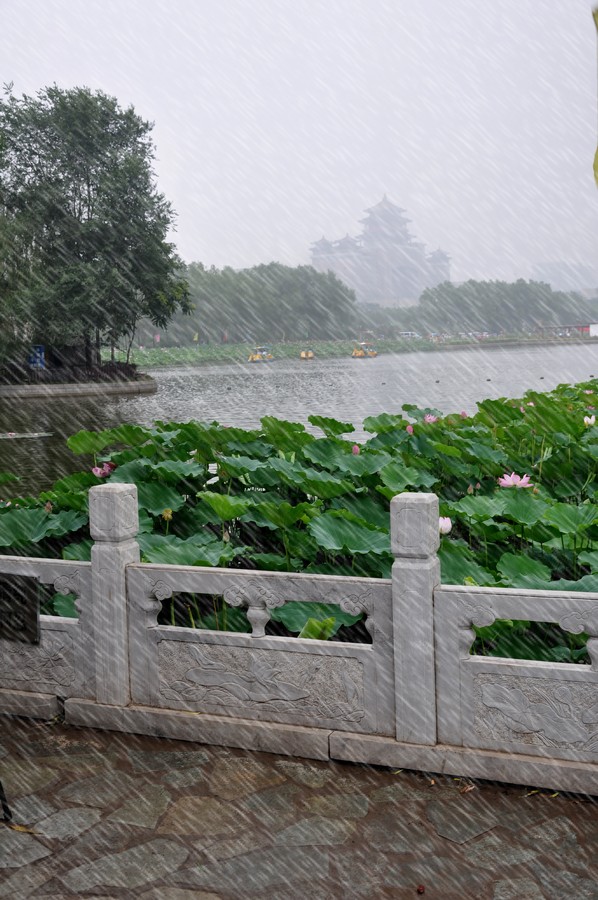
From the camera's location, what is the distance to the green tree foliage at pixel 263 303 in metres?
87.4

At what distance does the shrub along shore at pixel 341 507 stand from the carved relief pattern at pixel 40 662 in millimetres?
339

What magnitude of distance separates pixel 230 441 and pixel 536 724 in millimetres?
3346

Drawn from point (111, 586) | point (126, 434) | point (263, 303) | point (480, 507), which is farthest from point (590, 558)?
point (263, 303)

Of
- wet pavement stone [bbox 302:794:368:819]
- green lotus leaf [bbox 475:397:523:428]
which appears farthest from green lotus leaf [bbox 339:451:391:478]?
green lotus leaf [bbox 475:397:523:428]

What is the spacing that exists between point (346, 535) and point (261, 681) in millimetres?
713

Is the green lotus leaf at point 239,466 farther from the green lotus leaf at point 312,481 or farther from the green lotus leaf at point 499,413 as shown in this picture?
the green lotus leaf at point 499,413

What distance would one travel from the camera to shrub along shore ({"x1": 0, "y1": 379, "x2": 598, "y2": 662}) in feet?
12.4

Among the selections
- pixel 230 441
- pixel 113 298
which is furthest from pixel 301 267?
pixel 230 441

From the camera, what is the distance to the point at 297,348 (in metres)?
86.1

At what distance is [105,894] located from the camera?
8.57ft

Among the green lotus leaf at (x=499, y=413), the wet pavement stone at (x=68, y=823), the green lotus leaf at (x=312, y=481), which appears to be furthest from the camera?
the green lotus leaf at (x=499, y=413)

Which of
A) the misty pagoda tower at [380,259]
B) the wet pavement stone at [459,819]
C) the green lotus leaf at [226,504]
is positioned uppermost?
the misty pagoda tower at [380,259]

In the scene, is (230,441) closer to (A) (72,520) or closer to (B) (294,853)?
(A) (72,520)

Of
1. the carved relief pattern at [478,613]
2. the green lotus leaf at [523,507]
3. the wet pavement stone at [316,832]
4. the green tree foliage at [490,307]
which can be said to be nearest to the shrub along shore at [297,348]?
the green tree foliage at [490,307]
